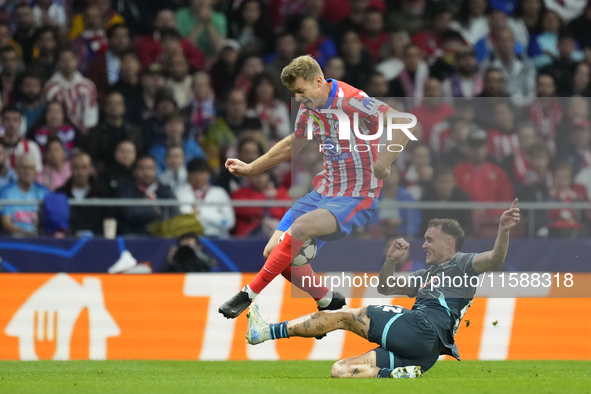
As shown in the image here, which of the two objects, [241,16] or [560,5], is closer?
[241,16]

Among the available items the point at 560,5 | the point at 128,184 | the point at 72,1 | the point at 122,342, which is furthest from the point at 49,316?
the point at 560,5

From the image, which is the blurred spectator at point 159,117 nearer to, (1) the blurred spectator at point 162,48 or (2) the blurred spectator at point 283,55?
(1) the blurred spectator at point 162,48

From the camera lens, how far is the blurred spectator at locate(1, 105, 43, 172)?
34.2 ft

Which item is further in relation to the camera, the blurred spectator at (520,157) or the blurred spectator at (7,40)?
Answer: the blurred spectator at (7,40)

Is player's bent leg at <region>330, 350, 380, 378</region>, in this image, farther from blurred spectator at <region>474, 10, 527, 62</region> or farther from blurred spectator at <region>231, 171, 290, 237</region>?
blurred spectator at <region>474, 10, 527, 62</region>

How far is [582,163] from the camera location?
31.9 feet

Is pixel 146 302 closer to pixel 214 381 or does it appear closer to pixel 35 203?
pixel 35 203

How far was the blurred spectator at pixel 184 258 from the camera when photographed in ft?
31.8

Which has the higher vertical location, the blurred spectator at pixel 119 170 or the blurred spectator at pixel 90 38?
the blurred spectator at pixel 90 38

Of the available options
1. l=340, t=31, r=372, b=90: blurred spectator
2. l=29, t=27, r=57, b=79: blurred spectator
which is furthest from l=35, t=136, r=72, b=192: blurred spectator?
l=340, t=31, r=372, b=90: blurred spectator

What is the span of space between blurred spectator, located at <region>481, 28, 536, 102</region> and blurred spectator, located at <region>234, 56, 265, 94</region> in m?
3.02

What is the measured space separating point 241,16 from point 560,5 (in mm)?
4679

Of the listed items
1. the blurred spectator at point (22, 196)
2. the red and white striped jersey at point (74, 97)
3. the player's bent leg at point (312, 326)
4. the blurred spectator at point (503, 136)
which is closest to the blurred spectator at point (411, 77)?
the blurred spectator at point (503, 136)

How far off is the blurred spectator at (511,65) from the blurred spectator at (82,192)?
5.45m
